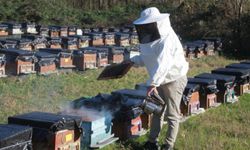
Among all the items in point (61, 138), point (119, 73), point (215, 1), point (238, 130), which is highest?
point (215, 1)

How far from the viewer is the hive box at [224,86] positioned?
27.2ft

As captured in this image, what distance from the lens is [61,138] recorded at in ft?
15.3

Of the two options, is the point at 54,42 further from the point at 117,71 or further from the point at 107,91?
the point at 117,71

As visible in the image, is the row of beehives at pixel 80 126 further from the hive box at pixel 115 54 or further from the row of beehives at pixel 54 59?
the hive box at pixel 115 54

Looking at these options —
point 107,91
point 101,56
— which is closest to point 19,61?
point 107,91

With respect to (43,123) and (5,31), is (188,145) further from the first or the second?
(5,31)

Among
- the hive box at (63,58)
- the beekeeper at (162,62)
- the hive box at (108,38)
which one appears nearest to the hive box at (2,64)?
the hive box at (63,58)

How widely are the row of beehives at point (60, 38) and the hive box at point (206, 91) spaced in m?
5.57

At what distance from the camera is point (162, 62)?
4.90 meters

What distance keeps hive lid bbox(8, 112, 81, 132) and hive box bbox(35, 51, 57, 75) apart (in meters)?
5.46

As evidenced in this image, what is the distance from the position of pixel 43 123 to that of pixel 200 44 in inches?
449

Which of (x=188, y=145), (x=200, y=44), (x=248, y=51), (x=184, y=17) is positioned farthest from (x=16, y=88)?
(x=184, y=17)

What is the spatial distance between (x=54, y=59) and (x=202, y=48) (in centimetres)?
653

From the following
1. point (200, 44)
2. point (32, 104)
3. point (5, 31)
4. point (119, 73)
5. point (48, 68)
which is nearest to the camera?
point (119, 73)
